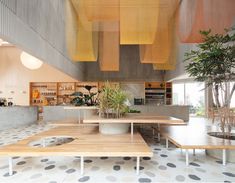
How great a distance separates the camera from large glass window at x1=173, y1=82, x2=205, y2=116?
1378 centimetres

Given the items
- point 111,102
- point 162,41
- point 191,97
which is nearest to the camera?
point 111,102

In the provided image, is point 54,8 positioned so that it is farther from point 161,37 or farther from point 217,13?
point 217,13

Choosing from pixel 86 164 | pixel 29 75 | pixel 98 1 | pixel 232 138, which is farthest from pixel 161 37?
pixel 29 75

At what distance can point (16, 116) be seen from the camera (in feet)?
24.7

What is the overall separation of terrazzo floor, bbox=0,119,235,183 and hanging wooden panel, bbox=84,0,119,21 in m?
4.56

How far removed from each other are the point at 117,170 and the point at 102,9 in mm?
4993

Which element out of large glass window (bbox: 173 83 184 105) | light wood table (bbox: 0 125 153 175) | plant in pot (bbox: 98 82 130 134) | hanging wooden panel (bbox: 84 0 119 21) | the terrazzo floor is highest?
hanging wooden panel (bbox: 84 0 119 21)

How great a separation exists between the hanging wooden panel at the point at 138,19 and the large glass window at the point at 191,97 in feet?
28.6

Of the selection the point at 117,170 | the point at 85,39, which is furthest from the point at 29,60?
the point at 117,170

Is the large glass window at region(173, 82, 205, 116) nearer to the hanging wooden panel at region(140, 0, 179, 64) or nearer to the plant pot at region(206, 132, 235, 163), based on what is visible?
the hanging wooden panel at region(140, 0, 179, 64)

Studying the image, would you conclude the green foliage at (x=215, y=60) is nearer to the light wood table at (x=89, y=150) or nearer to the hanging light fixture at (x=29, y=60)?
the light wood table at (x=89, y=150)

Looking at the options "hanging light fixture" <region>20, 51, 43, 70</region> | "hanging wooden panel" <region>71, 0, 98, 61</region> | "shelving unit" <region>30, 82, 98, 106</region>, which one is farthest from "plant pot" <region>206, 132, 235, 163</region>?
"shelving unit" <region>30, 82, 98, 106</region>

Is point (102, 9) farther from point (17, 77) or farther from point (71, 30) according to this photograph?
point (17, 77)

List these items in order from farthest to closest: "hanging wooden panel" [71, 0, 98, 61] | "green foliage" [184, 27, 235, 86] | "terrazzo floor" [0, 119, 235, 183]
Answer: "hanging wooden panel" [71, 0, 98, 61], "green foliage" [184, 27, 235, 86], "terrazzo floor" [0, 119, 235, 183]
